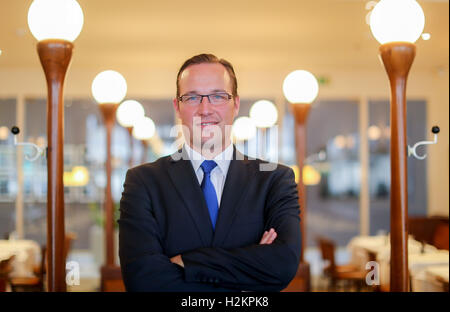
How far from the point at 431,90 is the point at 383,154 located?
4576 millimetres

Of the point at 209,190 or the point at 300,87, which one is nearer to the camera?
the point at 209,190

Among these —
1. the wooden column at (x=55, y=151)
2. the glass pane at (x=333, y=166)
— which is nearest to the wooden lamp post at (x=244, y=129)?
the glass pane at (x=333, y=166)

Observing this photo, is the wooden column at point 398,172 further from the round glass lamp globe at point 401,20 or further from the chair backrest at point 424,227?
the chair backrest at point 424,227

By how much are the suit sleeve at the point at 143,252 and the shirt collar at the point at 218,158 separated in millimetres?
191

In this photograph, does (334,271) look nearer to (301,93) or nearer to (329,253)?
(329,253)

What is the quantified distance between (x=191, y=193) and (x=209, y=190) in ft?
0.23

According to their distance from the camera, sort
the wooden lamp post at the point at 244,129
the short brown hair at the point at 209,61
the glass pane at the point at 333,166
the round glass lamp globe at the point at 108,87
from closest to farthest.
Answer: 1. the short brown hair at the point at 209,61
2. the round glass lamp globe at the point at 108,87
3. the wooden lamp post at the point at 244,129
4. the glass pane at the point at 333,166

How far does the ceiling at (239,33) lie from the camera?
3537mm

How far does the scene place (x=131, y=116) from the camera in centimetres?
455

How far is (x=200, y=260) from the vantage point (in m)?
1.52

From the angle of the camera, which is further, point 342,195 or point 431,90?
point 342,195

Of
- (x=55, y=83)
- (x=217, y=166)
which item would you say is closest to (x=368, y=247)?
(x=217, y=166)
